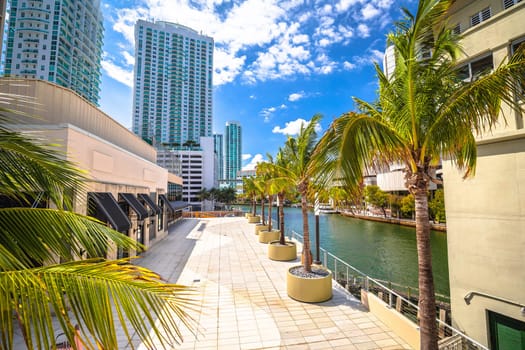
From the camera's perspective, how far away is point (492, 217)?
225 inches

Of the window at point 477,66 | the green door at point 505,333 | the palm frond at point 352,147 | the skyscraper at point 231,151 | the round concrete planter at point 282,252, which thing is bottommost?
the green door at point 505,333

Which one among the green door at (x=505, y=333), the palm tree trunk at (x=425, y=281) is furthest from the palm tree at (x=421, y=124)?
the green door at (x=505, y=333)

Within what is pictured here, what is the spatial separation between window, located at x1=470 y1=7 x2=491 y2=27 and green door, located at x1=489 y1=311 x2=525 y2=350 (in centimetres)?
736

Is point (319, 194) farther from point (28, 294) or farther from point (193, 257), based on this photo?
point (193, 257)

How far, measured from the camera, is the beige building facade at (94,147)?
6746 millimetres

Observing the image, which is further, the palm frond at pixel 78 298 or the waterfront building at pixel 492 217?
the waterfront building at pixel 492 217

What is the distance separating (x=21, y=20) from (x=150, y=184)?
6323 centimetres

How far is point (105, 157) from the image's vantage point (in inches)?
352

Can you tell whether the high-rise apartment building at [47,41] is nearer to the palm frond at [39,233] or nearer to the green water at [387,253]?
the green water at [387,253]

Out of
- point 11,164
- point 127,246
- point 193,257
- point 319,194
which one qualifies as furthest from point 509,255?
point 193,257

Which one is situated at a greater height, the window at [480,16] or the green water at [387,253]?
the window at [480,16]

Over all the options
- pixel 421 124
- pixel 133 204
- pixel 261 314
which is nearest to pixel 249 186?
pixel 133 204

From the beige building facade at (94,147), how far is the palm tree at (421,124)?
14.3ft

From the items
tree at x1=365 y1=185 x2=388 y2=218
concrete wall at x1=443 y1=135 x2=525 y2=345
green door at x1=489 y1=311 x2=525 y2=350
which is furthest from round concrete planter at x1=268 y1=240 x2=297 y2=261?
tree at x1=365 y1=185 x2=388 y2=218
